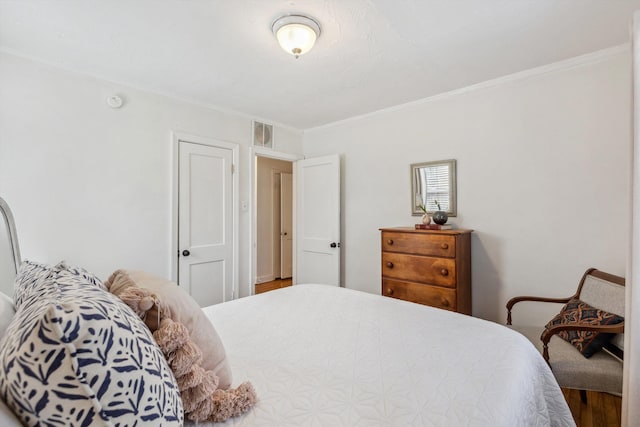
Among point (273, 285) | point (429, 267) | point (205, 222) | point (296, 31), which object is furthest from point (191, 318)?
point (273, 285)

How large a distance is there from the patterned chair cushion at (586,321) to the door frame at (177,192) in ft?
9.70

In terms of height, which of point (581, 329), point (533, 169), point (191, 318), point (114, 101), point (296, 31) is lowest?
point (581, 329)

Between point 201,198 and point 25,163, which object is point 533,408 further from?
point 25,163

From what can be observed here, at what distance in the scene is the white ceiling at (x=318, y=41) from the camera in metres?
1.69

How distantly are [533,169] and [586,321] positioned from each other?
1270 mm

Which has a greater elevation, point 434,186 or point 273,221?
point 434,186

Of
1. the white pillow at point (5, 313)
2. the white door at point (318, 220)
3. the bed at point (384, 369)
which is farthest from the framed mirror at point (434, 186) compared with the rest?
the white pillow at point (5, 313)

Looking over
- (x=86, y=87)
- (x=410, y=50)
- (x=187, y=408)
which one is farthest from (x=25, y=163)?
(x=410, y=50)

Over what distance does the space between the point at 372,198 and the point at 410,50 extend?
1734 millimetres

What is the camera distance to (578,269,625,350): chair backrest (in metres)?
1.76

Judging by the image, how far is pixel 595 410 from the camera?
5.97 ft

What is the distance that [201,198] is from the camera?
316cm

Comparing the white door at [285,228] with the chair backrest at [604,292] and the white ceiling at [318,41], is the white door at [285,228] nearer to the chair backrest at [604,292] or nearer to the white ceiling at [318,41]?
the white ceiling at [318,41]

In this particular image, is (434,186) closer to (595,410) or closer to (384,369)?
(595,410)
